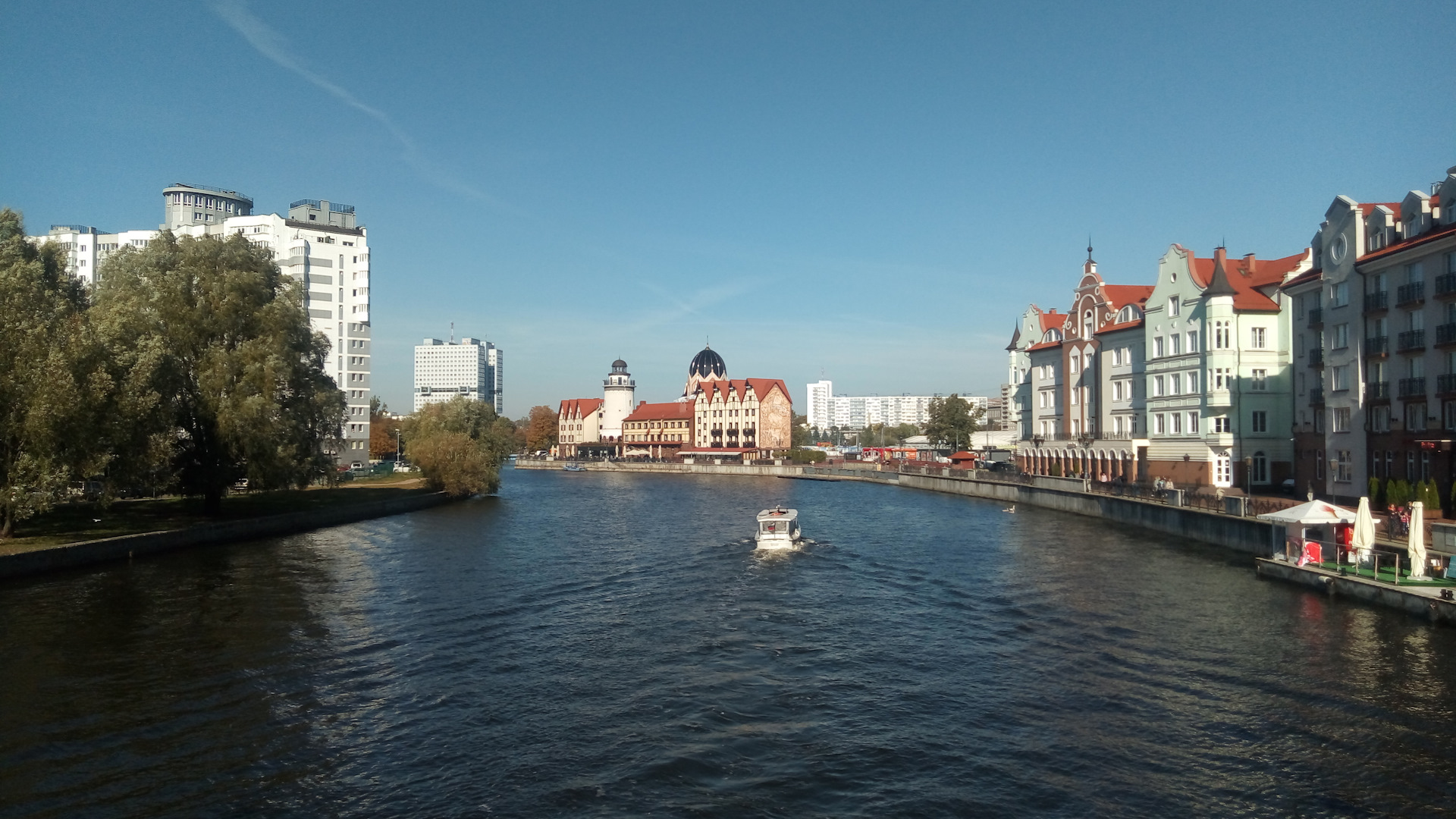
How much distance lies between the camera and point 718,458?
468 ft

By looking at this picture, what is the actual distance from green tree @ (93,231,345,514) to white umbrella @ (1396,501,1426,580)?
44.1m

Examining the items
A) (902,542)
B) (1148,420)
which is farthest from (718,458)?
(902,542)

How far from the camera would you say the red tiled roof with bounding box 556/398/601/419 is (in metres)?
175

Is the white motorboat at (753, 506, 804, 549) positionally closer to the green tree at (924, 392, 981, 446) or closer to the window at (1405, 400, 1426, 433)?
the window at (1405, 400, 1426, 433)

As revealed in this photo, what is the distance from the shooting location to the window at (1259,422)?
51406mm

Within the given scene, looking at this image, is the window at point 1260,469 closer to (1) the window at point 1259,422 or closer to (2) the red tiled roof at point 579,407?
(1) the window at point 1259,422

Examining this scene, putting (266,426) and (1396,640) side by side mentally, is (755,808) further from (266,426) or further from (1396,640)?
(266,426)

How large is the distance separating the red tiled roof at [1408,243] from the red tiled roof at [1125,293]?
24967 mm

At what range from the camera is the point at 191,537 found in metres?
39.8

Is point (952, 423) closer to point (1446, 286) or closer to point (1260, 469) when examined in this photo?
point (1260, 469)

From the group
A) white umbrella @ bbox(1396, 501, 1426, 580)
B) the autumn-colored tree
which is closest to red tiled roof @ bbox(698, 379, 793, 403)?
the autumn-colored tree

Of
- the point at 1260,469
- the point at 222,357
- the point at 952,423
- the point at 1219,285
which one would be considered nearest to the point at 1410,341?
the point at 1219,285

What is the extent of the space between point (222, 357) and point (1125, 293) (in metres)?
58.6

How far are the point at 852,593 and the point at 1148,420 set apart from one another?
3539 cm
